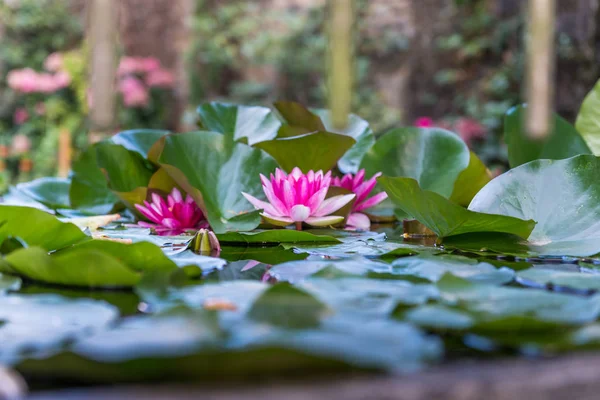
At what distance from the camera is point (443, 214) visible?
23.4 inches

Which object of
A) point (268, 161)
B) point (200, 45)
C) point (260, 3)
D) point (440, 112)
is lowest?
point (268, 161)

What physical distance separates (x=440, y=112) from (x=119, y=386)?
3.63 m

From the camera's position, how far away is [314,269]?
0.48m

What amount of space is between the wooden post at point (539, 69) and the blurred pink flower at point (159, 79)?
183 inches

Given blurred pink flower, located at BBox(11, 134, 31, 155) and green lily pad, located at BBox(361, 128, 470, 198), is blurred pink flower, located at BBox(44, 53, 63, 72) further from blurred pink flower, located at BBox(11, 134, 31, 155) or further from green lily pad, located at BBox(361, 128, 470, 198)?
green lily pad, located at BBox(361, 128, 470, 198)

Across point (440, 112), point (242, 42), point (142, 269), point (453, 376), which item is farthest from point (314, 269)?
point (242, 42)

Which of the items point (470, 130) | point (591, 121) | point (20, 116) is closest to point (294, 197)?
point (591, 121)

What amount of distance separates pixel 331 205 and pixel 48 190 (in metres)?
0.61

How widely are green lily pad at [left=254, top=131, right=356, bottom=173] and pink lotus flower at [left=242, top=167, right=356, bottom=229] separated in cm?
5

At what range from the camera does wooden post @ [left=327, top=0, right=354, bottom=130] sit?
0.98 ft

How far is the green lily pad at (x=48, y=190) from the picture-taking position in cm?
102

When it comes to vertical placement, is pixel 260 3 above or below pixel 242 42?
above

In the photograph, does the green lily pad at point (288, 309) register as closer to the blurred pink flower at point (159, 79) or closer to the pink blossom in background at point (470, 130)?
the pink blossom in background at point (470, 130)

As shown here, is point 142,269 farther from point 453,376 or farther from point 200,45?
point 200,45
